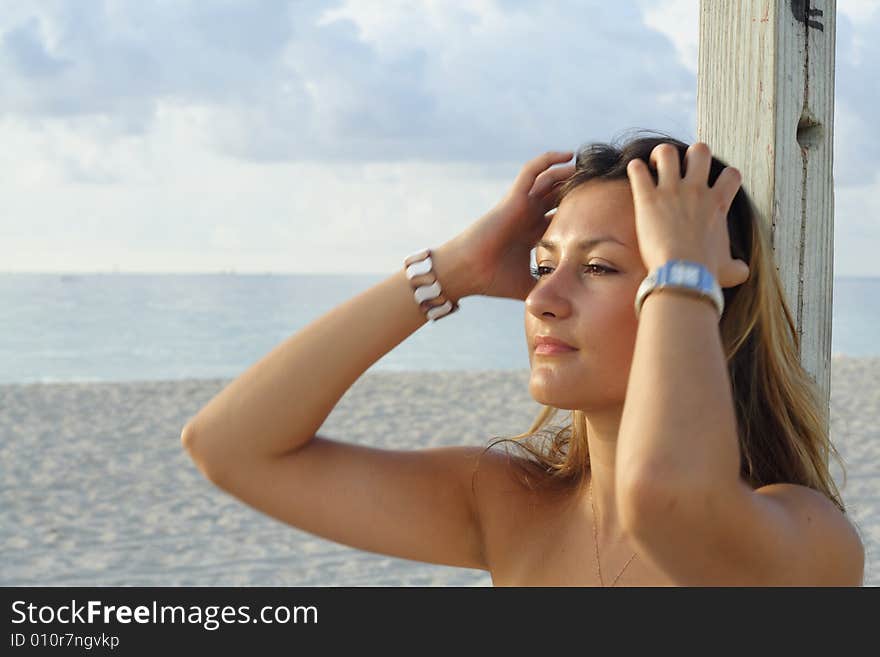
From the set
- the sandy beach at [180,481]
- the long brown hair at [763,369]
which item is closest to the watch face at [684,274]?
the long brown hair at [763,369]

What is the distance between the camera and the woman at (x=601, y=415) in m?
1.48

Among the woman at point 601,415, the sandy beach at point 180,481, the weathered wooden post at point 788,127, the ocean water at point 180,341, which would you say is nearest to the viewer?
the woman at point 601,415

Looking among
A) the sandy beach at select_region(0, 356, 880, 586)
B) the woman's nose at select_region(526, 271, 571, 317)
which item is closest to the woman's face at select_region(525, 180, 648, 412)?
the woman's nose at select_region(526, 271, 571, 317)

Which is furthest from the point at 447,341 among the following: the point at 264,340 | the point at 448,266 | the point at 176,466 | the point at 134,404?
the point at 448,266

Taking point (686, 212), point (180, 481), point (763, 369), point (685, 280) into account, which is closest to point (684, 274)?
point (685, 280)

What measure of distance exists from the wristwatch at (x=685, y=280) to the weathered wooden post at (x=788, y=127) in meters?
0.37

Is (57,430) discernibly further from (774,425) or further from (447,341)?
(447,341)

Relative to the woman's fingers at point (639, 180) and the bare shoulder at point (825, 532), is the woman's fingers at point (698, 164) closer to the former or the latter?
the woman's fingers at point (639, 180)

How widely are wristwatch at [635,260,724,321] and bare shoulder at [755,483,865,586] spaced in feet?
1.08

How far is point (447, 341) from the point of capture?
3562 centimetres

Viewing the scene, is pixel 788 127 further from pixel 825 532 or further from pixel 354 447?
pixel 354 447

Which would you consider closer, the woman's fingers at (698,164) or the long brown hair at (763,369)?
the woman's fingers at (698,164)

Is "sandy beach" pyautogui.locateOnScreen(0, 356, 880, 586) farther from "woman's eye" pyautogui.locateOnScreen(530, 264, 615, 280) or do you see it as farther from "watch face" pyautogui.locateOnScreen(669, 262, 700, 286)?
"watch face" pyautogui.locateOnScreen(669, 262, 700, 286)
